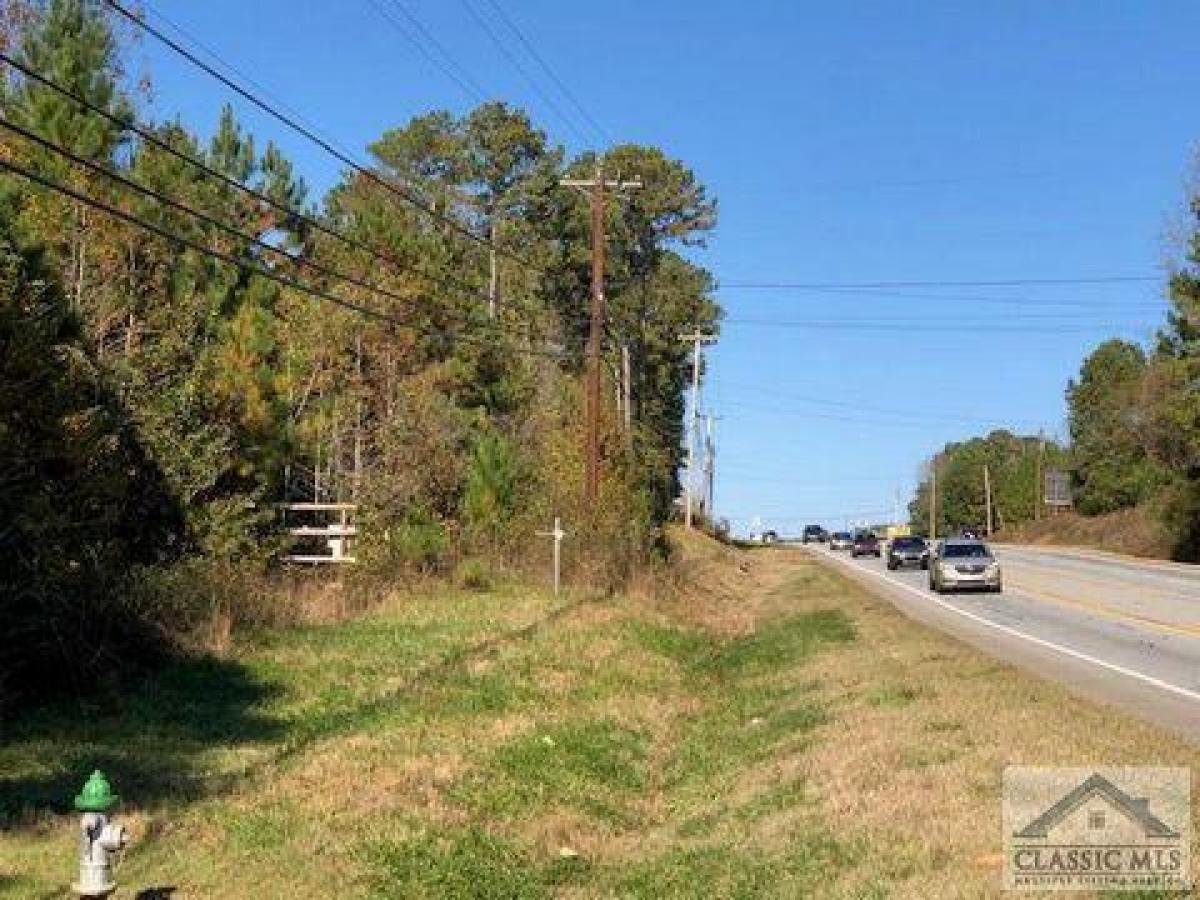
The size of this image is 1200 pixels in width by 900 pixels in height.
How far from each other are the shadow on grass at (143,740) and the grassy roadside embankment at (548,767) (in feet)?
0.15

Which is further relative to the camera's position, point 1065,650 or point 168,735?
point 1065,650

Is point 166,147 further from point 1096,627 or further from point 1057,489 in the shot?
point 1057,489

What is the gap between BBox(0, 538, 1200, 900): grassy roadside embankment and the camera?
8.70 metres

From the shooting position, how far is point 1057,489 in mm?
123625

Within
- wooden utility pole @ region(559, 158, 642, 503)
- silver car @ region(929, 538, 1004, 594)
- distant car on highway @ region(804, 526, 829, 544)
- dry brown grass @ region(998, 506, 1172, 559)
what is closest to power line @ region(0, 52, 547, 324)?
wooden utility pole @ region(559, 158, 642, 503)

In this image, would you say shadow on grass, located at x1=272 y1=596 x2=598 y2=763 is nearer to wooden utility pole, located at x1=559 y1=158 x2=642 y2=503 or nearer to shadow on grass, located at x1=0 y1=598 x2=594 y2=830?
shadow on grass, located at x1=0 y1=598 x2=594 y2=830

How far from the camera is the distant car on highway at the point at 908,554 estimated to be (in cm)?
5609

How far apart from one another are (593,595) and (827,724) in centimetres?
1523

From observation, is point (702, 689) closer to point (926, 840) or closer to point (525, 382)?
point (926, 840)

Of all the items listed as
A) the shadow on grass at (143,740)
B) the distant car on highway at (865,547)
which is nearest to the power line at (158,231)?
the shadow on grass at (143,740)

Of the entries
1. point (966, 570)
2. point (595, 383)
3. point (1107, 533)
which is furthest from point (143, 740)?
point (1107, 533)

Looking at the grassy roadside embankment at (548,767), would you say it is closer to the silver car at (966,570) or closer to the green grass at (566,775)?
the green grass at (566,775)

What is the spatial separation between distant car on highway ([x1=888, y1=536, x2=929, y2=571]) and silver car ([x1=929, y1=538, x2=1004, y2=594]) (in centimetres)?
1608

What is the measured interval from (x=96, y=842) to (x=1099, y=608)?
27243 millimetres
